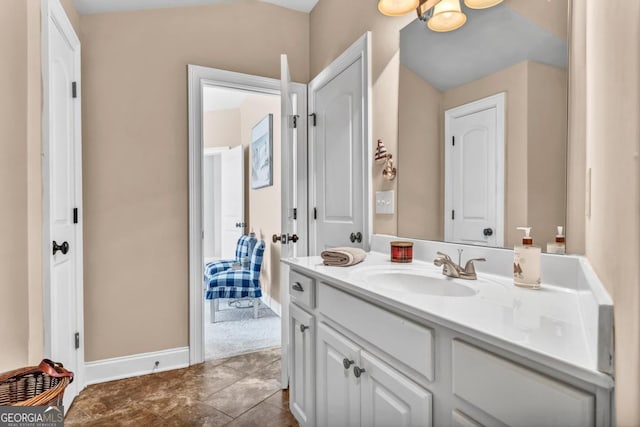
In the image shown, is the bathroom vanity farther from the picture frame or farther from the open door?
the picture frame

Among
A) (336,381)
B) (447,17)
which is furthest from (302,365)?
(447,17)

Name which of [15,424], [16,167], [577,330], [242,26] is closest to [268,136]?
[242,26]

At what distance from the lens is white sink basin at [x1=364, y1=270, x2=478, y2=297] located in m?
1.22

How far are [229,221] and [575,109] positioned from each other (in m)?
4.61

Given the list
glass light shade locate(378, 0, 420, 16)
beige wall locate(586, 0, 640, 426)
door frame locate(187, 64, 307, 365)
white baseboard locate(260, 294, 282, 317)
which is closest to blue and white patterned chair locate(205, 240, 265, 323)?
white baseboard locate(260, 294, 282, 317)

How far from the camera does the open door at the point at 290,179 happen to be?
2.04 metres

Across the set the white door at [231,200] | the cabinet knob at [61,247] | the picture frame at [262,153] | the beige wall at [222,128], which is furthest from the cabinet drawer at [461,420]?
the beige wall at [222,128]

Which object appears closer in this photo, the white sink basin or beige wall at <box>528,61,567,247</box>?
beige wall at <box>528,61,567,247</box>

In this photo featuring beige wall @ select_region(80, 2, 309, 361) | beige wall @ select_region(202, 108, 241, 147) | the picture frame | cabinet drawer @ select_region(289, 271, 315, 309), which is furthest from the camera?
beige wall @ select_region(202, 108, 241, 147)

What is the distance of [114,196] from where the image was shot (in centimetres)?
231

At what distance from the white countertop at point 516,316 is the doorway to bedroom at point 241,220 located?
2084 millimetres

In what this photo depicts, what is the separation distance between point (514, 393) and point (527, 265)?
0.52 metres

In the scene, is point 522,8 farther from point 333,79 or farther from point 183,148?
point 183,148

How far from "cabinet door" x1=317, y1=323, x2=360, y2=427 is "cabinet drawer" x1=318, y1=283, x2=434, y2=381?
7 centimetres
